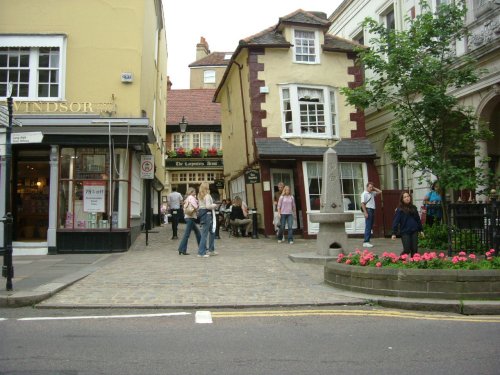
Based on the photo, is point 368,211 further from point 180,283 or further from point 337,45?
point 337,45

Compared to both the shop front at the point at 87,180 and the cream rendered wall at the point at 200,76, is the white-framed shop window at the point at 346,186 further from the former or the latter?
the cream rendered wall at the point at 200,76

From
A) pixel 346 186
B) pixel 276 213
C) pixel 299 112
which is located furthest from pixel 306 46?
pixel 276 213

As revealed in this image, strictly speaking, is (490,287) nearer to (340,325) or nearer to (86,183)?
(340,325)

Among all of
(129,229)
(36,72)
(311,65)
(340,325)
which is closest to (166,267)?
(129,229)

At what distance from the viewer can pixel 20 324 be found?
6.17 metres

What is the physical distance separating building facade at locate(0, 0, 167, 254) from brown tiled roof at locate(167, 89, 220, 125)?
24.0m

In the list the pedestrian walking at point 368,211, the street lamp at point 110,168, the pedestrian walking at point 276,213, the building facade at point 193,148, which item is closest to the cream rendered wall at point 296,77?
the pedestrian walking at point 276,213

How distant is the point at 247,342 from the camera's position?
535cm

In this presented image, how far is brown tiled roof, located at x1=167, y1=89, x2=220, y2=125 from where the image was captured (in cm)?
3909

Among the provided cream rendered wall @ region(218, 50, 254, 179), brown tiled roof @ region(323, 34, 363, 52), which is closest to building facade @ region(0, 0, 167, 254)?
cream rendered wall @ region(218, 50, 254, 179)

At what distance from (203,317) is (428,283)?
128 inches

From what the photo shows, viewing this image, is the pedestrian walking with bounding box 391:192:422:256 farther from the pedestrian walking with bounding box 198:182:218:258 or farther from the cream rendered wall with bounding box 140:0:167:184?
the cream rendered wall with bounding box 140:0:167:184

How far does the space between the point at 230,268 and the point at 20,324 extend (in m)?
5.03

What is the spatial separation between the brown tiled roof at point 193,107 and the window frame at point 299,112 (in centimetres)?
2053
